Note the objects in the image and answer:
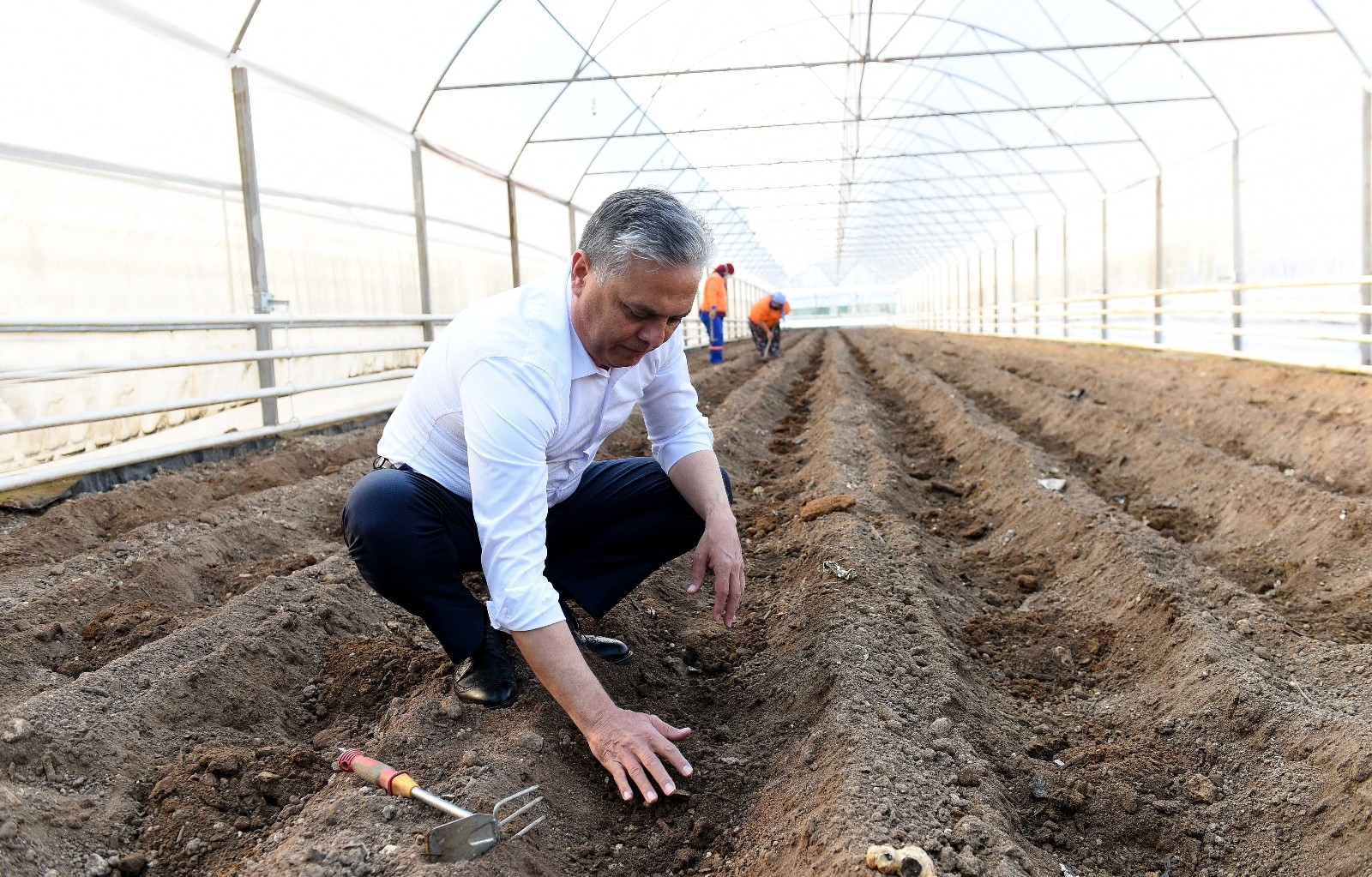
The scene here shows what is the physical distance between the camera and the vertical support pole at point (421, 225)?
369 inches

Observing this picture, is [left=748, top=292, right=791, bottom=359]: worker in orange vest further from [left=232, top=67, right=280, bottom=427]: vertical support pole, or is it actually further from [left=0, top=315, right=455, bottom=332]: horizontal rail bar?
[left=232, top=67, right=280, bottom=427]: vertical support pole

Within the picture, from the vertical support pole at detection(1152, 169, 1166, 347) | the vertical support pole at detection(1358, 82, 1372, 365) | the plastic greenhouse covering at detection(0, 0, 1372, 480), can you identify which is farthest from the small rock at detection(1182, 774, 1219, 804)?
the vertical support pole at detection(1152, 169, 1166, 347)

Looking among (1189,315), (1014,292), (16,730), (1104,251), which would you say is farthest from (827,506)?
(1014,292)

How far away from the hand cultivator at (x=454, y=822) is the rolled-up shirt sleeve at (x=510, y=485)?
335mm

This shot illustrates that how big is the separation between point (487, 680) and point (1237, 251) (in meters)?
11.3

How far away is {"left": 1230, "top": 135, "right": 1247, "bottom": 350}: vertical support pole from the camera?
423 inches

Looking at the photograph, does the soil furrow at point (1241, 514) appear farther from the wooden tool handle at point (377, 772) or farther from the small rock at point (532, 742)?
the wooden tool handle at point (377, 772)

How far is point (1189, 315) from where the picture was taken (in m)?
12.5

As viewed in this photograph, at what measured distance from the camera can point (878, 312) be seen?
51.8 meters

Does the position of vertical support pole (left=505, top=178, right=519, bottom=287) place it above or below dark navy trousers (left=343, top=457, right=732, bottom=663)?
above

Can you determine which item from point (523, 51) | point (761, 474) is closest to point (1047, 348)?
point (523, 51)

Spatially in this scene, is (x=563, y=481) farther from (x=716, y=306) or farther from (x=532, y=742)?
(x=716, y=306)

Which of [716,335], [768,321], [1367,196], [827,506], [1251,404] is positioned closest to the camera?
[827,506]

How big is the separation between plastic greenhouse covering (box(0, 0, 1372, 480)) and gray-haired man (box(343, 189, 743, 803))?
11.6 ft
